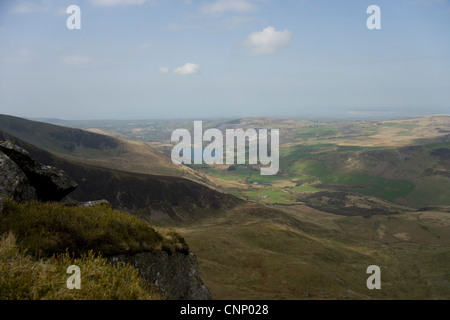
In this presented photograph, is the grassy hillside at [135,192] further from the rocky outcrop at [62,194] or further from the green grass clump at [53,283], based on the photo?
the green grass clump at [53,283]

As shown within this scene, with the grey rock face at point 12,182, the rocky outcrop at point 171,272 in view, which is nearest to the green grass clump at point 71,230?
the rocky outcrop at point 171,272

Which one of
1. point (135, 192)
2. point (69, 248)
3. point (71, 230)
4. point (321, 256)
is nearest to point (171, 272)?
point (71, 230)

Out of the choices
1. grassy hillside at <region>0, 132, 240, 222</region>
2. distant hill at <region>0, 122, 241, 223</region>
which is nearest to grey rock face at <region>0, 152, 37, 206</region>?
distant hill at <region>0, 122, 241, 223</region>

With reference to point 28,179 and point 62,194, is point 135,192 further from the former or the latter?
point 28,179

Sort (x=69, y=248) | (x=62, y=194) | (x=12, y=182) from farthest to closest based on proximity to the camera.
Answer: (x=62, y=194) < (x=12, y=182) < (x=69, y=248)

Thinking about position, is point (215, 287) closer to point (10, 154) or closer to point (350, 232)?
point (10, 154)
